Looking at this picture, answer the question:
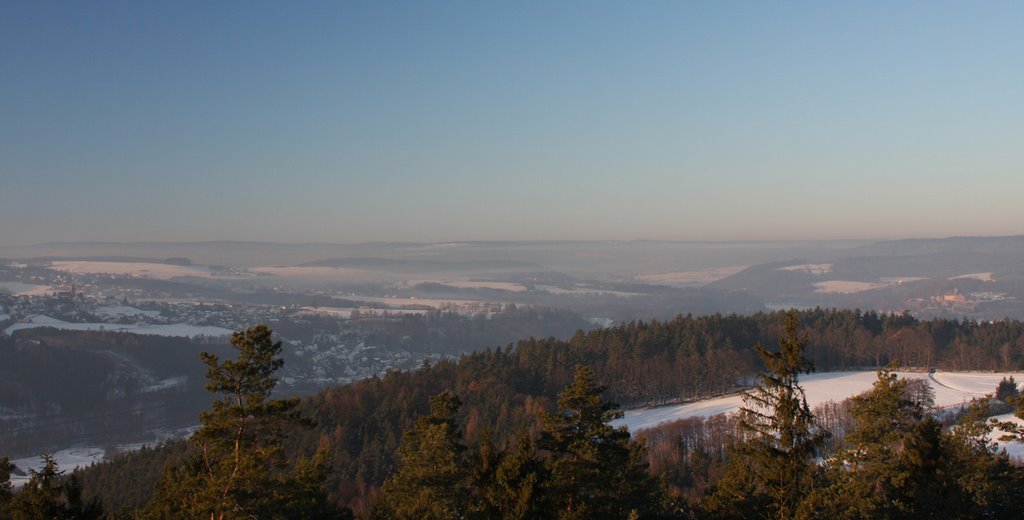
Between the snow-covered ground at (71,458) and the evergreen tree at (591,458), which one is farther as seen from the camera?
the snow-covered ground at (71,458)

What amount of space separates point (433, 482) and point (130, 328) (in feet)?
489

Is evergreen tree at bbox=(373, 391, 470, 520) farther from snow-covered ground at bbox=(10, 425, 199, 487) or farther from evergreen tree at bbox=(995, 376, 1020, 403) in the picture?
evergreen tree at bbox=(995, 376, 1020, 403)

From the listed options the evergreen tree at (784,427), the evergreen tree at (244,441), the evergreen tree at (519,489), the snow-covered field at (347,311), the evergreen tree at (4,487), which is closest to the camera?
the evergreen tree at (784,427)

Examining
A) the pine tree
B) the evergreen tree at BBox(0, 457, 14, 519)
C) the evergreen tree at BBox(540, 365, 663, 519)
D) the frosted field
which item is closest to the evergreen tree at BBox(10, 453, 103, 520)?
the evergreen tree at BBox(0, 457, 14, 519)

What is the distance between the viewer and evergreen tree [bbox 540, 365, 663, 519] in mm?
15141

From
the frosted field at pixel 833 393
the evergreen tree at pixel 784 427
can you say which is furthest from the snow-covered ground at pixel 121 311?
the evergreen tree at pixel 784 427

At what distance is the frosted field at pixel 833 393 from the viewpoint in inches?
2351

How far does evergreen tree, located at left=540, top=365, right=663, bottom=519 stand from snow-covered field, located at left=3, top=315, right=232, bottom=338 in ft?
447

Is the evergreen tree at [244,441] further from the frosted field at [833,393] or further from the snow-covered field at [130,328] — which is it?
the snow-covered field at [130,328]

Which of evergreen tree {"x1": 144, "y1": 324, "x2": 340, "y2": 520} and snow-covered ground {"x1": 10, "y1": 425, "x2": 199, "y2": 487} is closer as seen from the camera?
evergreen tree {"x1": 144, "y1": 324, "x2": 340, "y2": 520}

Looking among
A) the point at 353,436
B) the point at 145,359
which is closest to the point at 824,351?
the point at 353,436

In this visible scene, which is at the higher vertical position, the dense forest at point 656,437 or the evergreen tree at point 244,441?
the evergreen tree at point 244,441

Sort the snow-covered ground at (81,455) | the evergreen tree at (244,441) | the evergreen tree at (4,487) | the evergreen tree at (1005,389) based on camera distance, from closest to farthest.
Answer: the evergreen tree at (244,441) → the evergreen tree at (4,487) → the evergreen tree at (1005,389) → the snow-covered ground at (81,455)

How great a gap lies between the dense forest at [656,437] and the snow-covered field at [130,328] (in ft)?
288
